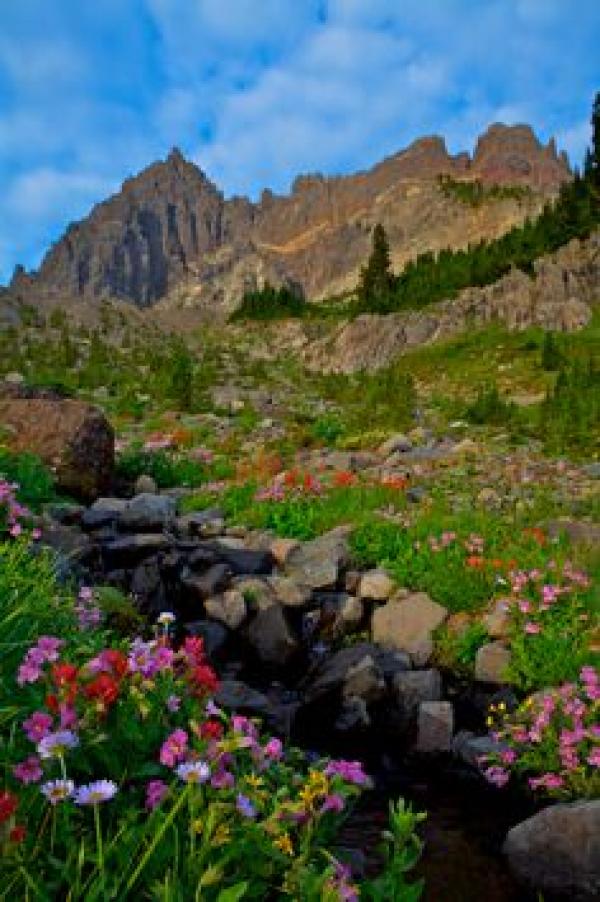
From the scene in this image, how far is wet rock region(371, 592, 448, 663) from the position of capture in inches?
320

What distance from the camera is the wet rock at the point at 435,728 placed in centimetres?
680

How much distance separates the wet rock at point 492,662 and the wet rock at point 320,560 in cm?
215

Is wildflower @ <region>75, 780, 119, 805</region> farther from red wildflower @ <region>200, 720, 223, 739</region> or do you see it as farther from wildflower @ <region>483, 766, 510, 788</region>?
wildflower @ <region>483, 766, 510, 788</region>

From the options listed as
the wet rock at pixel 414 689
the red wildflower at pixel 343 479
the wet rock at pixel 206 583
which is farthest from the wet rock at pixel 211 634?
the red wildflower at pixel 343 479

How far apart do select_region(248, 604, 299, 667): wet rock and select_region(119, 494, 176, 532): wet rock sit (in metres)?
2.97

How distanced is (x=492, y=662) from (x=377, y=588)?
180 cm

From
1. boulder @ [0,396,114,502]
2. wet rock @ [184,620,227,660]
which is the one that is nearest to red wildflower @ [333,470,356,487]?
boulder @ [0,396,114,502]

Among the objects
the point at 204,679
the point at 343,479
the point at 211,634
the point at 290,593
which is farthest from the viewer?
the point at 343,479

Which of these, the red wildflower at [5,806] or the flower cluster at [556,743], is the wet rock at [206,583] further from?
the red wildflower at [5,806]

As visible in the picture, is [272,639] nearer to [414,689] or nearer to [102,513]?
[414,689]

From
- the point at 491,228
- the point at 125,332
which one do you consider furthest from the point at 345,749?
the point at 491,228

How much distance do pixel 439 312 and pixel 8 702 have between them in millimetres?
46212

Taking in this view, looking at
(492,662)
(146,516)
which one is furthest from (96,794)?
(146,516)

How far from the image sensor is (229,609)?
8.66 meters
